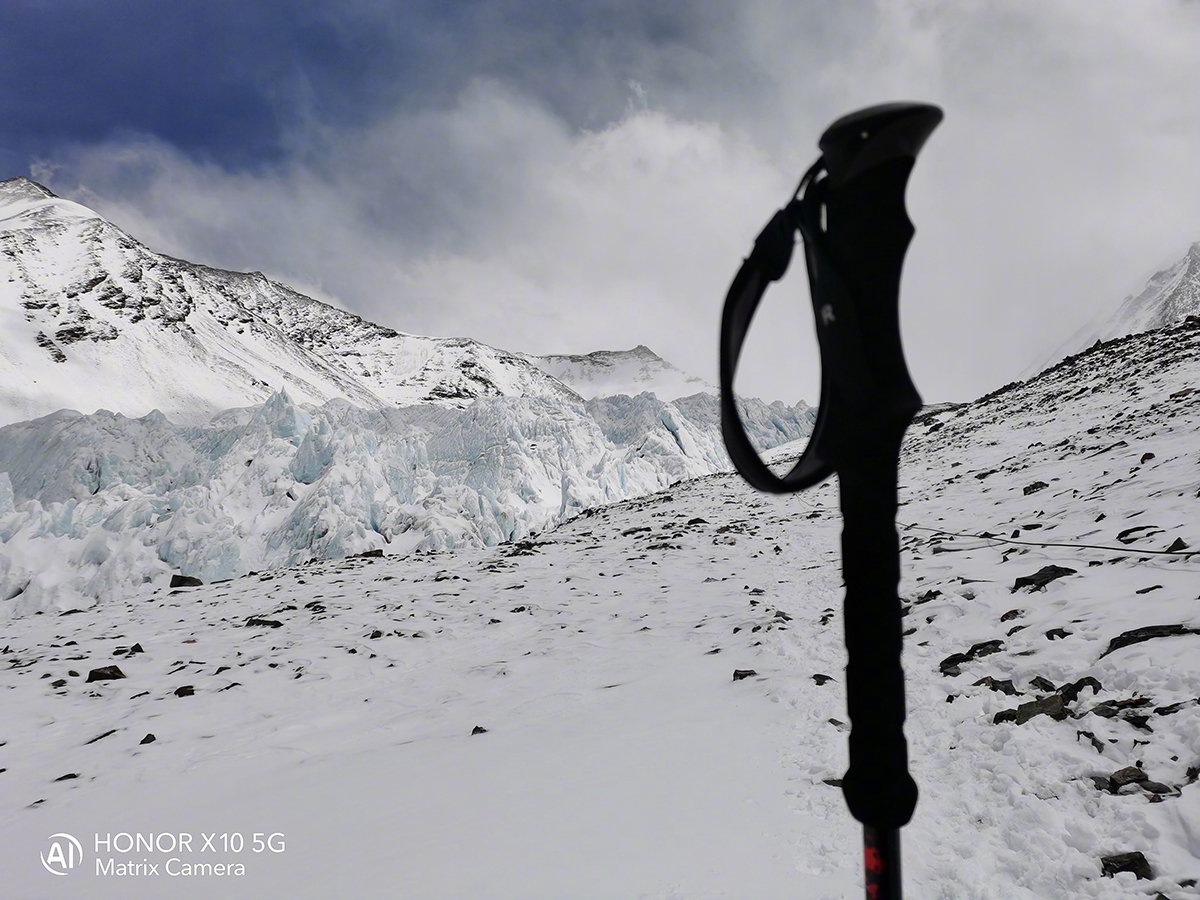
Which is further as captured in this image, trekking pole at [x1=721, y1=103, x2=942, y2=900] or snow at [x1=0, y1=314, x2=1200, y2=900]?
snow at [x1=0, y1=314, x2=1200, y2=900]

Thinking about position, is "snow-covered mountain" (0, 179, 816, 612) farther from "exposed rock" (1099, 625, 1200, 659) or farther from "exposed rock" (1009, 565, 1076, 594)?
"exposed rock" (1099, 625, 1200, 659)

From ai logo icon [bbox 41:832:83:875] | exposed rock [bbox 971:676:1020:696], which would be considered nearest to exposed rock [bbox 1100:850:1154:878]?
exposed rock [bbox 971:676:1020:696]

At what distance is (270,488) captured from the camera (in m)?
27.7

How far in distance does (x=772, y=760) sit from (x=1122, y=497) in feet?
21.6

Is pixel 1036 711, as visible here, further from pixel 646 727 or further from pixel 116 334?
pixel 116 334

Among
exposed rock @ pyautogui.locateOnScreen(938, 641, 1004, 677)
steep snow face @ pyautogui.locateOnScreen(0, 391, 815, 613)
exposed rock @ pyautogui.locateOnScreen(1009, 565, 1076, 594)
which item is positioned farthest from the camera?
steep snow face @ pyautogui.locateOnScreen(0, 391, 815, 613)

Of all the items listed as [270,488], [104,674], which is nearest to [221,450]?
[270,488]

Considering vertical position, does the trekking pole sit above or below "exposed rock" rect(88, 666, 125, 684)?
above

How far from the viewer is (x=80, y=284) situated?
88125mm

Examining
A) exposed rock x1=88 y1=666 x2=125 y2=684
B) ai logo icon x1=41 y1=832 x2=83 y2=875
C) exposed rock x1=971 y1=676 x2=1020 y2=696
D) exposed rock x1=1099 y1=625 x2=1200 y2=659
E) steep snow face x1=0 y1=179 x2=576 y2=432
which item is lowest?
ai logo icon x1=41 y1=832 x2=83 y2=875

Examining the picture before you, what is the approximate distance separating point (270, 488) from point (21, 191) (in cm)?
14693

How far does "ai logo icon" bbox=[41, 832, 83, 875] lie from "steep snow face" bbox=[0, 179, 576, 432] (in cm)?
5698

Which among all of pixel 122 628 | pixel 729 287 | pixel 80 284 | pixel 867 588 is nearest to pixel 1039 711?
pixel 867 588

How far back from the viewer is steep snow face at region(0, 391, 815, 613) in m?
21.8
